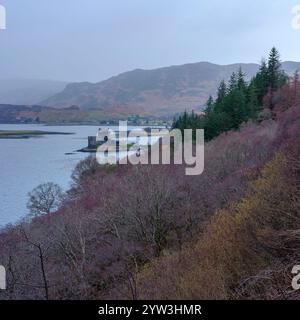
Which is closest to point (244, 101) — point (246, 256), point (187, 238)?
point (187, 238)

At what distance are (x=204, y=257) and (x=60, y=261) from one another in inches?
477

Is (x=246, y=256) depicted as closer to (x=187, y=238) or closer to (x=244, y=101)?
(x=187, y=238)

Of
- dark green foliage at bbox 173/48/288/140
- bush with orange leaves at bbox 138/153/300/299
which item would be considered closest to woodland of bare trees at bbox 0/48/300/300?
bush with orange leaves at bbox 138/153/300/299

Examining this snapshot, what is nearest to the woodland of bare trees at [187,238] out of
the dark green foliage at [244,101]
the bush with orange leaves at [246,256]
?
the bush with orange leaves at [246,256]

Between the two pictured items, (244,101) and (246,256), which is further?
(244,101)

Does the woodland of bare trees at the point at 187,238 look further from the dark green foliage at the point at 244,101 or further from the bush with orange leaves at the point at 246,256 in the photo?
the dark green foliage at the point at 244,101

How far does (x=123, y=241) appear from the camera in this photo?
76.2 feet

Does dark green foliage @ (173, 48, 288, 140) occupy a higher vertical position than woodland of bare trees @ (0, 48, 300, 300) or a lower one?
higher

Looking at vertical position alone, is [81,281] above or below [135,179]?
below

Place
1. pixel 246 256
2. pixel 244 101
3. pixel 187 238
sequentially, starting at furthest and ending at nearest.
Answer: pixel 244 101, pixel 187 238, pixel 246 256

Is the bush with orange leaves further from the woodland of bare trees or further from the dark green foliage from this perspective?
the dark green foliage

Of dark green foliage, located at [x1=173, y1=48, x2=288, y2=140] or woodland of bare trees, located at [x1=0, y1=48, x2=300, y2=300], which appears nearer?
woodland of bare trees, located at [x1=0, y1=48, x2=300, y2=300]
